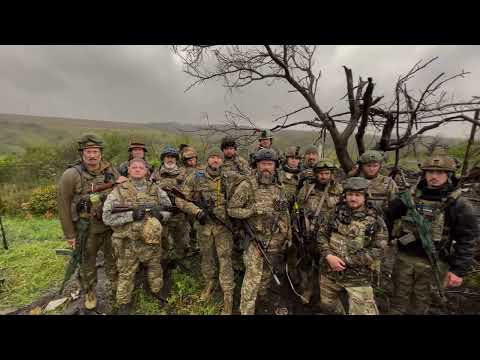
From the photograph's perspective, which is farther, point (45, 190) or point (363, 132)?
point (45, 190)

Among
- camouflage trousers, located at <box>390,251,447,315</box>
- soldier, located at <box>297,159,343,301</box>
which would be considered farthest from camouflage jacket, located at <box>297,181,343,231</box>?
camouflage trousers, located at <box>390,251,447,315</box>

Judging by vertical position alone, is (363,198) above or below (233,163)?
below

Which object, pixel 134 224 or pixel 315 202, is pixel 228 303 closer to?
pixel 134 224

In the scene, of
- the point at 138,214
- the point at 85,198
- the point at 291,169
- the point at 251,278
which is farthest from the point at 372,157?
the point at 85,198

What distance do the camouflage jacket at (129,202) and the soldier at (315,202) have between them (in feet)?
7.83

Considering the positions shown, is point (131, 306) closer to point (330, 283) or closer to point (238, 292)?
point (238, 292)

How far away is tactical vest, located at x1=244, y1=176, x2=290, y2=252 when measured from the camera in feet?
11.7

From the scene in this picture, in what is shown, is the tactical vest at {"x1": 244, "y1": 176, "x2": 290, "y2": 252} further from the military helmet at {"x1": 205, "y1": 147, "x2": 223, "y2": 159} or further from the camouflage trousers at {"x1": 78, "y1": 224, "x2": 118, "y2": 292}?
the camouflage trousers at {"x1": 78, "y1": 224, "x2": 118, "y2": 292}

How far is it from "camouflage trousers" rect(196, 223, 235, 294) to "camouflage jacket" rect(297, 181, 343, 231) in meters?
1.40

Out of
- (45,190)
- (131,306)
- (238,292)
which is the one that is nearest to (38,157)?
(45,190)

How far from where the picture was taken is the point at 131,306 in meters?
3.93

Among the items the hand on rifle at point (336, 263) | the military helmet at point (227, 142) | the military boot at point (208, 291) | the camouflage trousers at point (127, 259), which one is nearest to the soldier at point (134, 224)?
the camouflage trousers at point (127, 259)
